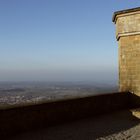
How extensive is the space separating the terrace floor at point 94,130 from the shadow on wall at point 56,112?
205 millimetres

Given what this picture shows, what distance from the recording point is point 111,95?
1251 centimetres

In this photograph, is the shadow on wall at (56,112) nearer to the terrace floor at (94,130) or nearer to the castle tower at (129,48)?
the terrace floor at (94,130)

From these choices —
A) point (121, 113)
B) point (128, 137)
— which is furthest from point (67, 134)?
point (121, 113)

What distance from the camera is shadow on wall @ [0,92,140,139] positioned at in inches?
323

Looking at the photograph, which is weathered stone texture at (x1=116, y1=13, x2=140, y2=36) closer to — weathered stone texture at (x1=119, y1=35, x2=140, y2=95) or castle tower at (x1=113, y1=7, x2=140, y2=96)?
castle tower at (x1=113, y1=7, x2=140, y2=96)

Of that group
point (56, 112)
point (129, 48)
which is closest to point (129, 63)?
point (129, 48)

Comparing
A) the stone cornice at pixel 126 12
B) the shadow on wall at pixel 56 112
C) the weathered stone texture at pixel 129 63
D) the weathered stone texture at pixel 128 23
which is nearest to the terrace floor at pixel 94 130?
the shadow on wall at pixel 56 112

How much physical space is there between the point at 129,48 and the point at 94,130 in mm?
5269

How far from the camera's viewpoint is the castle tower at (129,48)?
13.1 meters

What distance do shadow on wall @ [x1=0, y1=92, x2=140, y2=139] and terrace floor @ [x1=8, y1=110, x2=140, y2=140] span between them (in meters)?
0.20

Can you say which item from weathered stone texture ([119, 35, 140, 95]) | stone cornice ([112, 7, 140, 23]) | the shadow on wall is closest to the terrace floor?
the shadow on wall

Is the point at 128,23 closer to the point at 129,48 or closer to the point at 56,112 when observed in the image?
the point at 129,48

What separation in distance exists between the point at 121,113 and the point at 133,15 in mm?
4004

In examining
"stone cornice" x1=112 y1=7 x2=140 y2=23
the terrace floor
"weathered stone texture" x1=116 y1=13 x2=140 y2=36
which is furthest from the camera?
"weathered stone texture" x1=116 y1=13 x2=140 y2=36
